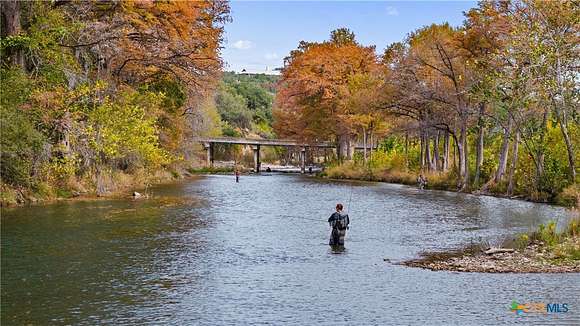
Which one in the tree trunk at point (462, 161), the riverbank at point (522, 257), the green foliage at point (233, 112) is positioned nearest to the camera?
the riverbank at point (522, 257)

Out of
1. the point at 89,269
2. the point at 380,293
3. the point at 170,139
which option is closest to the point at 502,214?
the point at 380,293

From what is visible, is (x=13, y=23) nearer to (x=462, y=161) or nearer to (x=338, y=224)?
(x=338, y=224)

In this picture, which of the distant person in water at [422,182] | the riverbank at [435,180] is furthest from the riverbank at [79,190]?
the riverbank at [435,180]

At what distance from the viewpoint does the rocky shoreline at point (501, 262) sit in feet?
63.2

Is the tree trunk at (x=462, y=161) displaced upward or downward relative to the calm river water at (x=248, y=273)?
upward

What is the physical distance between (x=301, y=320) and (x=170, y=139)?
50534mm

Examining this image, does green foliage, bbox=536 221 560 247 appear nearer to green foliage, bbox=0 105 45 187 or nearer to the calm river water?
the calm river water

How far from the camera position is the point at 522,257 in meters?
20.9

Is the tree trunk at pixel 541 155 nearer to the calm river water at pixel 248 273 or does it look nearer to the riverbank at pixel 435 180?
the riverbank at pixel 435 180

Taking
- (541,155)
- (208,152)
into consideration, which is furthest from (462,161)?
(208,152)

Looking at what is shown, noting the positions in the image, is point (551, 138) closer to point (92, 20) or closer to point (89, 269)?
point (92, 20)

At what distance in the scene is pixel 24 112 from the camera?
116ft

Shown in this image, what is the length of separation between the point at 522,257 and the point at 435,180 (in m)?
38.1

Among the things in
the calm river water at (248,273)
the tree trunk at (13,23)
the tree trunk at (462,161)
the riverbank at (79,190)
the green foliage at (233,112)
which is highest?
the green foliage at (233,112)
